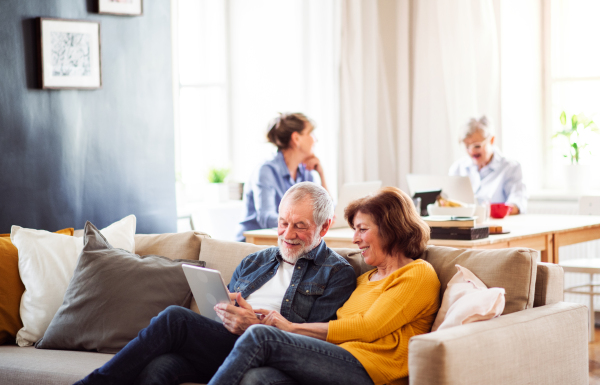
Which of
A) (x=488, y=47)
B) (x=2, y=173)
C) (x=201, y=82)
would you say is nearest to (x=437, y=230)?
(x=2, y=173)

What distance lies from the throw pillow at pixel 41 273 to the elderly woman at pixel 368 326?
0.92 meters

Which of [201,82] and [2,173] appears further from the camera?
[201,82]

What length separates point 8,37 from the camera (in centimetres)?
333

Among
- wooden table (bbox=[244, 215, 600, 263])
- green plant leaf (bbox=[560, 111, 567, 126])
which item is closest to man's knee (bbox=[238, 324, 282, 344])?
wooden table (bbox=[244, 215, 600, 263])

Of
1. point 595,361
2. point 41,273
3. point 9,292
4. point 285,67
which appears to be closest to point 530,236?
point 595,361

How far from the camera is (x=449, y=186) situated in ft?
13.5

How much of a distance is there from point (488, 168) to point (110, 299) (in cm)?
306

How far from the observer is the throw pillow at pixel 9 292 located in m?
2.67

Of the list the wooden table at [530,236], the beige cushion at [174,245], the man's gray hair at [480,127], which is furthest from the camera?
the man's gray hair at [480,127]

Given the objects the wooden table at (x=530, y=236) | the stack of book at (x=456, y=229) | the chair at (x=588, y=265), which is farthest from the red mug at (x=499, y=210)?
the stack of book at (x=456, y=229)

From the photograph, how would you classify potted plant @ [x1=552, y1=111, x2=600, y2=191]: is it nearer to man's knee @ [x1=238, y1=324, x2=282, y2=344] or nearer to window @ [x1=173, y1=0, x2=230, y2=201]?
window @ [x1=173, y1=0, x2=230, y2=201]

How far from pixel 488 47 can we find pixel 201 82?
223 cm

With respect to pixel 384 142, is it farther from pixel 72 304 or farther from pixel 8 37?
pixel 72 304

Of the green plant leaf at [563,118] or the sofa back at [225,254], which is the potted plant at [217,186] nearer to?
the sofa back at [225,254]
